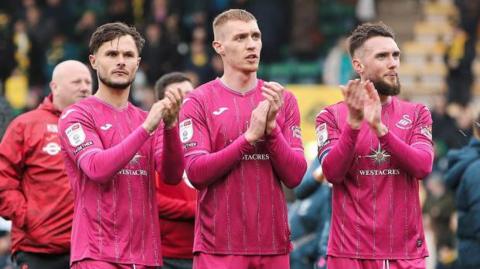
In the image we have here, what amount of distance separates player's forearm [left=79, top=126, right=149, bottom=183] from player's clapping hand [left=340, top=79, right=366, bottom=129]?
1.29 metres

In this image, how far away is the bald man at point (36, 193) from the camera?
10.5m

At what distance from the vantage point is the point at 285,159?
884 cm

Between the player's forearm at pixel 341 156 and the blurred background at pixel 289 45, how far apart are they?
417 inches

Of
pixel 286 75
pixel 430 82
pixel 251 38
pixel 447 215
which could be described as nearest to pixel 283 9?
pixel 286 75

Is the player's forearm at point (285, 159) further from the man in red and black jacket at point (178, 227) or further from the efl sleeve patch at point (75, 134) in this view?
the man in red and black jacket at point (178, 227)

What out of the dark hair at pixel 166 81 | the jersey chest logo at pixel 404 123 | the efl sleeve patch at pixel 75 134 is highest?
the dark hair at pixel 166 81

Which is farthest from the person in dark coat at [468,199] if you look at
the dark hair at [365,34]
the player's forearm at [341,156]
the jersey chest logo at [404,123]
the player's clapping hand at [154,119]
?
the player's clapping hand at [154,119]

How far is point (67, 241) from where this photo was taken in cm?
1055

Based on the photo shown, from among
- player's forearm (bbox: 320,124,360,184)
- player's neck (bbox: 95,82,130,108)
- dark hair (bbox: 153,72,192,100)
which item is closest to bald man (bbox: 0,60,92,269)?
dark hair (bbox: 153,72,192,100)

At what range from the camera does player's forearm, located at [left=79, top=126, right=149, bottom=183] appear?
8.59 m

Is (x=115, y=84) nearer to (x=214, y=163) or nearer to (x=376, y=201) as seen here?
(x=214, y=163)

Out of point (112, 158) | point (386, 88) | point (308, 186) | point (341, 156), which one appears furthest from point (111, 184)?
point (308, 186)

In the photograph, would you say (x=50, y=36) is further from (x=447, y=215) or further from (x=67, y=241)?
(x=67, y=241)

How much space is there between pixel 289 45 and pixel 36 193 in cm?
1516
